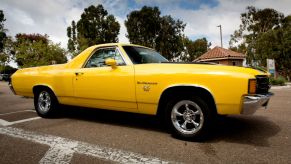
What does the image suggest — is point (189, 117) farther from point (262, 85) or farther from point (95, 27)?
point (95, 27)

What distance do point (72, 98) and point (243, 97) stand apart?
3339 mm

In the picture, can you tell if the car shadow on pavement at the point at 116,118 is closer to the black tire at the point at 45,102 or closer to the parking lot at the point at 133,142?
the parking lot at the point at 133,142

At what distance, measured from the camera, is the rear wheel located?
5.43 meters

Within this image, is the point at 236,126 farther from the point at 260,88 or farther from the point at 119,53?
the point at 119,53

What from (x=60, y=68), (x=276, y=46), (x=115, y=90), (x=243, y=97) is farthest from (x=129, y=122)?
(x=276, y=46)

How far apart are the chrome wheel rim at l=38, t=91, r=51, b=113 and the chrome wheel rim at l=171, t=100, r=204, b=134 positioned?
3146 mm

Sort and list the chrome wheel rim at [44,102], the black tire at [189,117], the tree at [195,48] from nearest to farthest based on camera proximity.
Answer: the black tire at [189,117] → the chrome wheel rim at [44,102] → the tree at [195,48]

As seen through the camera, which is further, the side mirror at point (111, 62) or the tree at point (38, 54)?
the tree at point (38, 54)

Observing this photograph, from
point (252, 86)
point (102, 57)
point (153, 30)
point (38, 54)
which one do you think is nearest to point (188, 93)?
point (252, 86)

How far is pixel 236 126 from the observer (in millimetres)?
4695

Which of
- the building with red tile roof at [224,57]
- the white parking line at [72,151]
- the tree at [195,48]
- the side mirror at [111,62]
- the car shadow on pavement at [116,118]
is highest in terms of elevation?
the tree at [195,48]

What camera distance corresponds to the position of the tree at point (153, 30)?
141 feet

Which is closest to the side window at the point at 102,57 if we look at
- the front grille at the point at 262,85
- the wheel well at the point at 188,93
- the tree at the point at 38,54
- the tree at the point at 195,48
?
the wheel well at the point at 188,93

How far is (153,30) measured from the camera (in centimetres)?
4372
